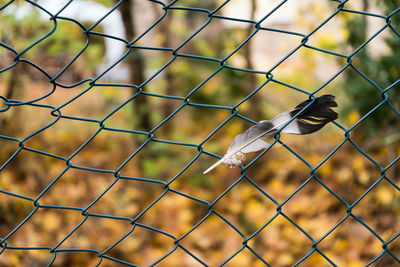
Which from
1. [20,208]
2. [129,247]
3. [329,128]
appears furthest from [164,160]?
Answer: [329,128]

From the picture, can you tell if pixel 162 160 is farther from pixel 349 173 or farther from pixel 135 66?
pixel 349 173

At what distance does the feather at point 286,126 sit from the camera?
1473 millimetres

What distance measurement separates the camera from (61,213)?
11.9 feet

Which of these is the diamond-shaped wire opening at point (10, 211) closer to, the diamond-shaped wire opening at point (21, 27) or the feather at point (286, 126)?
the diamond-shaped wire opening at point (21, 27)

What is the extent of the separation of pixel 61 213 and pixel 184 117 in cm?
181


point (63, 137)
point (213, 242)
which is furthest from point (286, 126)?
point (63, 137)

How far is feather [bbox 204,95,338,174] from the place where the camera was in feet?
4.83

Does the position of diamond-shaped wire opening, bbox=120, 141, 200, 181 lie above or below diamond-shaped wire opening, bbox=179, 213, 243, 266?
above

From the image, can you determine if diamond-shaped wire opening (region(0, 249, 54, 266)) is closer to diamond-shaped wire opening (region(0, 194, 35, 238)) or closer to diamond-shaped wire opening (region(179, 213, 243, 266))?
diamond-shaped wire opening (region(0, 194, 35, 238))

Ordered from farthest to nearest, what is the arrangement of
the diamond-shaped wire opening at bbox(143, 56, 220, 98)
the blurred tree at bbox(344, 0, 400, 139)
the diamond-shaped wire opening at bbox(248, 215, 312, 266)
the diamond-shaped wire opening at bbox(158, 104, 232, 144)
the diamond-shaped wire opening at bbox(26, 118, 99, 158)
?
the diamond-shaped wire opening at bbox(158, 104, 232, 144), the diamond-shaped wire opening at bbox(26, 118, 99, 158), the diamond-shaped wire opening at bbox(143, 56, 220, 98), the diamond-shaped wire opening at bbox(248, 215, 312, 266), the blurred tree at bbox(344, 0, 400, 139)

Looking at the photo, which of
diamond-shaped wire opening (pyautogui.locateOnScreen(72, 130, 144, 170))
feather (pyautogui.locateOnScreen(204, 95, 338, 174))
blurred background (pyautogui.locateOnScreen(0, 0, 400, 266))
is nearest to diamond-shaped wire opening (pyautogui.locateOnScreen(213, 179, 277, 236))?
blurred background (pyautogui.locateOnScreen(0, 0, 400, 266))

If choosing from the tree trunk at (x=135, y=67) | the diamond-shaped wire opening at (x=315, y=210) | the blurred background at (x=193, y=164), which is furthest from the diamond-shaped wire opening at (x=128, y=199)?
the diamond-shaped wire opening at (x=315, y=210)

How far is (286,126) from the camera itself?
4.86ft

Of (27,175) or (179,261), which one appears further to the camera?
(27,175)
